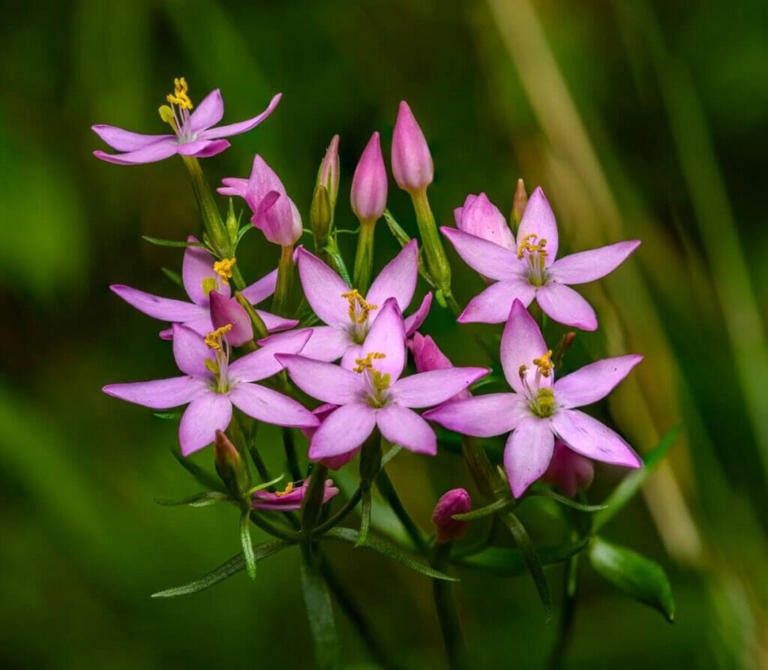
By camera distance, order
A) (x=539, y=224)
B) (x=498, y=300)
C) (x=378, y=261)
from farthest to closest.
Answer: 1. (x=378, y=261)
2. (x=539, y=224)
3. (x=498, y=300)

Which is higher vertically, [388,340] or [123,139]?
[123,139]

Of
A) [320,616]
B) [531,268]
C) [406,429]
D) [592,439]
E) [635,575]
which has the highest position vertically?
[531,268]

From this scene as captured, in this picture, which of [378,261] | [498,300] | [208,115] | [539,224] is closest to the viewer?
[498,300]

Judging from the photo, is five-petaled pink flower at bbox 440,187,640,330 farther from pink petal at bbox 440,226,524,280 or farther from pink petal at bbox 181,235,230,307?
pink petal at bbox 181,235,230,307

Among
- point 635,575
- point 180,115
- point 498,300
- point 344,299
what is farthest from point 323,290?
point 635,575

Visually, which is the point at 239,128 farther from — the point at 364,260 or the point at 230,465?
the point at 230,465

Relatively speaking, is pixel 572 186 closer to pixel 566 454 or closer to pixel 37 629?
pixel 566 454
